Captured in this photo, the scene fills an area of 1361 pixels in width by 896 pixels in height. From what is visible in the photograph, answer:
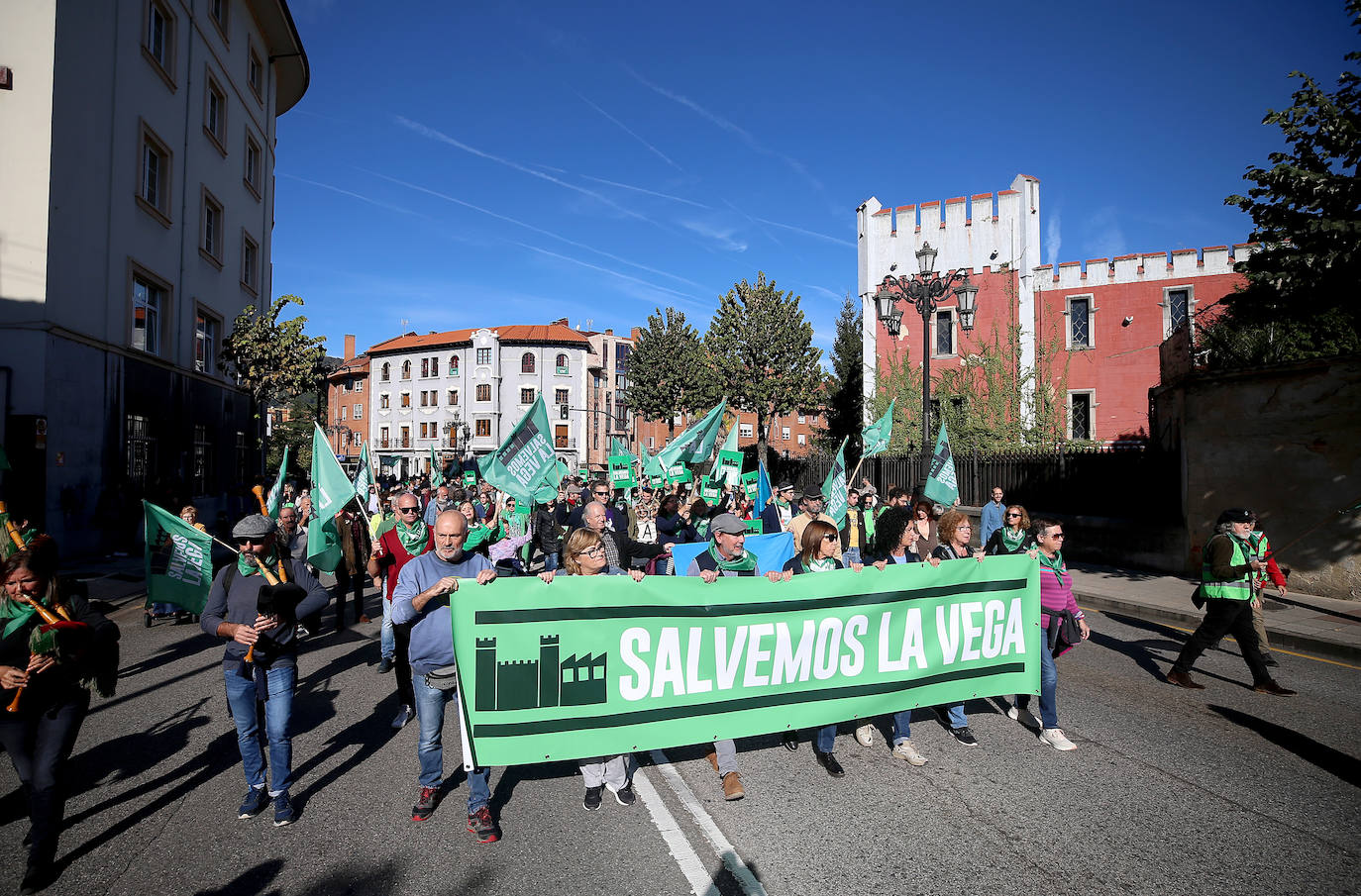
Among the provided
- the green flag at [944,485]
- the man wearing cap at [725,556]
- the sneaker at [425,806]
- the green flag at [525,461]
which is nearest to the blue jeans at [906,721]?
the man wearing cap at [725,556]

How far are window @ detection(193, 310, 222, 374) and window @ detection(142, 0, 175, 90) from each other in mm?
6312

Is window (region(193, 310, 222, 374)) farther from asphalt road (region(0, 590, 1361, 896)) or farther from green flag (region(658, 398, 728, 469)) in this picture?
asphalt road (region(0, 590, 1361, 896))

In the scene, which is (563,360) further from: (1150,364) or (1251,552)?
(1251,552)

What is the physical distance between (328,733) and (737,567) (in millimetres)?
3487

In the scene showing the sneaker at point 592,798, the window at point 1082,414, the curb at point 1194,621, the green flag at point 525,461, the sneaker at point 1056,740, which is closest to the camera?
the sneaker at point 592,798

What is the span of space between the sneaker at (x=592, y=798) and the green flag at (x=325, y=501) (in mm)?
4338

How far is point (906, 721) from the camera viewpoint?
5.40 m

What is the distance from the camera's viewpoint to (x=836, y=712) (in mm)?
4980

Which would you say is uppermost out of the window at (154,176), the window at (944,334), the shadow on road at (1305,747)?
the window at (154,176)

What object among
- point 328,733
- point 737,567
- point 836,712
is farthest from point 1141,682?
point 328,733

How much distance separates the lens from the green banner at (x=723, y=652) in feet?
13.8

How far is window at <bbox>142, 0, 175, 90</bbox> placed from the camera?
1786 centimetres

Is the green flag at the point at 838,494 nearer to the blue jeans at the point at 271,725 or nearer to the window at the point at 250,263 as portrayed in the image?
the blue jeans at the point at 271,725

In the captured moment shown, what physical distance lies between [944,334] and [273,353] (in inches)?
995
